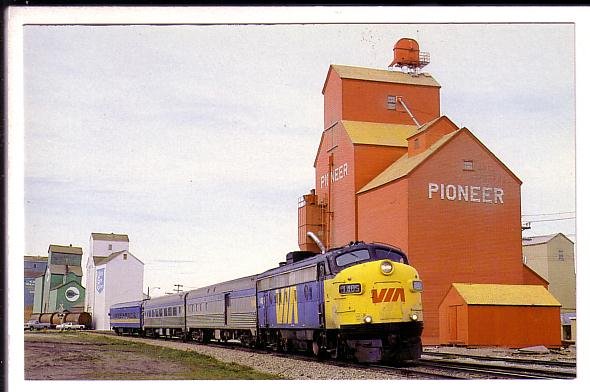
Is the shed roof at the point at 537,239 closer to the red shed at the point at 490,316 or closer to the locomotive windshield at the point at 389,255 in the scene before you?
the red shed at the point at 490,316

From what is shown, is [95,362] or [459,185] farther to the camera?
[459,185]

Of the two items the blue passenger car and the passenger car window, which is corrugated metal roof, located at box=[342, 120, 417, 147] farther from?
the blue passenger car

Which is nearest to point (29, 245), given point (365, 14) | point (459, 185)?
point (365, 14)

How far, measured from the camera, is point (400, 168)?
41.8 ft

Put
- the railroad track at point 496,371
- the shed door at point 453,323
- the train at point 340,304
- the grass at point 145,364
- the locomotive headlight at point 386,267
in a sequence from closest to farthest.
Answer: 1. the railroad track at point 496,371
2. the grass at point 145,364
3. the train at point 340,304
4. the locomotive headlight at point 386,267
5. the shed door at point 453,323

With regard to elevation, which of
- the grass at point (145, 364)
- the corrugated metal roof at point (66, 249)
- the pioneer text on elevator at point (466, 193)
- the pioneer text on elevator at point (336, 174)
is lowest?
the grass at point (145, 364)

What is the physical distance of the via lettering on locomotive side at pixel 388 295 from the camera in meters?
10.8

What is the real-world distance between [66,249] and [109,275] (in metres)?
0.79

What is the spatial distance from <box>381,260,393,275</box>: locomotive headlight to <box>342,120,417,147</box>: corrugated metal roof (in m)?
2.48

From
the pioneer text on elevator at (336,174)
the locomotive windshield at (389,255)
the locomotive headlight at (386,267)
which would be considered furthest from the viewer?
the pioneer text on elevator at (336,174)

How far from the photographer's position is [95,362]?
1088cm

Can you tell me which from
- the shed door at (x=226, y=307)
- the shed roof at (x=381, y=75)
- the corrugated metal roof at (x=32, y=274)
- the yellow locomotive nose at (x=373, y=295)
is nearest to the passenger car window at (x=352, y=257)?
the yellow locomotive nose at (x=373, y=295)

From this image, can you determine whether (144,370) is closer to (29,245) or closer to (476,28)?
(29,245)

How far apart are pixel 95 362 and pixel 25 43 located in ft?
14.4
